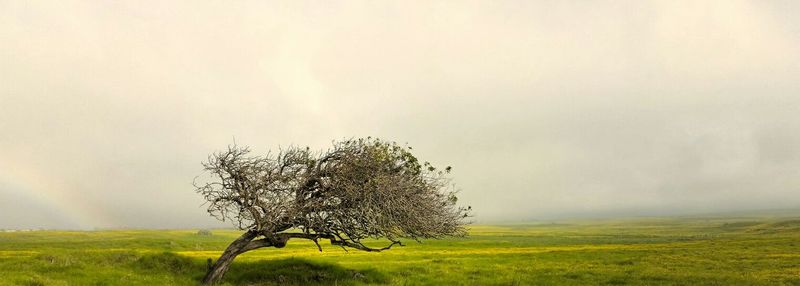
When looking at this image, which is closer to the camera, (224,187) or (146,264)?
(224,187)

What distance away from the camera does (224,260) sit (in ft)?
85.7

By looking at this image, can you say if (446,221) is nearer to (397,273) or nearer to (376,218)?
(376,218)

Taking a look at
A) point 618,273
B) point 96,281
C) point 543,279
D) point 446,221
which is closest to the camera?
point 96,281

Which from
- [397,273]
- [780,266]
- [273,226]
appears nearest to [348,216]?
[273,226]

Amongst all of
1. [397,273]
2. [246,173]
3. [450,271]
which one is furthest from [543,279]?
[246,173]

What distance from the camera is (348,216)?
2578 cm

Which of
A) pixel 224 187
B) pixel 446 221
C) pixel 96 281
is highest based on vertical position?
pixel 224 187

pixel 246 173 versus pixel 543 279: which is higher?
pixel 246 173

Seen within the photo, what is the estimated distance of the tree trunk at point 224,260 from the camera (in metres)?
25.7

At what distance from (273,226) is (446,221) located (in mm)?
9829

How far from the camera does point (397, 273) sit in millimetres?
34594

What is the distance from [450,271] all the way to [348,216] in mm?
15207

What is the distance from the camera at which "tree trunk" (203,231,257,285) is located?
25688 millimetres

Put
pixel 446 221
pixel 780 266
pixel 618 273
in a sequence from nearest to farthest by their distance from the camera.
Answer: pixel 446 221, pixel 618 273, pixel 780 266
